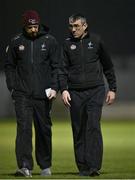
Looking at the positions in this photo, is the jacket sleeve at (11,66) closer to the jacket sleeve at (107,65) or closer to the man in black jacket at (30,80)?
the man in black jacket at (30,80)

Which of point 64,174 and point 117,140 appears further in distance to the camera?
point 117,140

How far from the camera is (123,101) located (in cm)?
3344

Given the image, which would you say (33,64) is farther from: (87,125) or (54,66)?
(87,125)

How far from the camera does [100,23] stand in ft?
111

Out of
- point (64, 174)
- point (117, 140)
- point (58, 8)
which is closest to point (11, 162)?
point (64, 174)

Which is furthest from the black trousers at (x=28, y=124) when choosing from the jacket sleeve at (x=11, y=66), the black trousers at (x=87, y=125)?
the black trousers at (x=87, y=125)

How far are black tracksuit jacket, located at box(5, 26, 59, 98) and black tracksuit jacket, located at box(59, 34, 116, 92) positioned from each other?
120 mm

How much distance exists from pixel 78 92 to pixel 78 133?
48 centimetres

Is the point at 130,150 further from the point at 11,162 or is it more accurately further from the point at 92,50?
the point at 92,50

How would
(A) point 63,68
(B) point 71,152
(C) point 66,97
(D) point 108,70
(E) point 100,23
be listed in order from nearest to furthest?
(C) point 66,97, (A) point 63,68, (D) point 108,70, (B) point 71,152, (E) point 100,23

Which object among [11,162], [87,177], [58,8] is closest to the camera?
[87,177]

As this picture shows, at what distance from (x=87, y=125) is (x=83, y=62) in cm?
73

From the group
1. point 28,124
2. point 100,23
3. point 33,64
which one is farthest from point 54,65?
point 100,23

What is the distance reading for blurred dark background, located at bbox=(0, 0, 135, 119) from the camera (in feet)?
107
